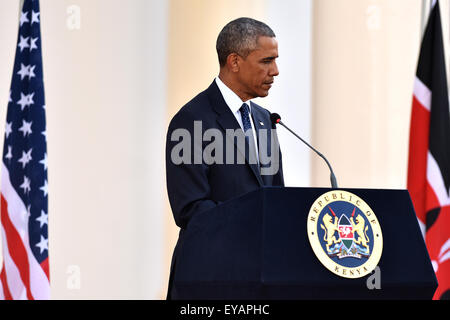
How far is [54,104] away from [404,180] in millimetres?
2631

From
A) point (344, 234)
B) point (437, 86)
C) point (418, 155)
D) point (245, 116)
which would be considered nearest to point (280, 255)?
point (344, 234)

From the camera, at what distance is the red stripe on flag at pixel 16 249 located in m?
3.93

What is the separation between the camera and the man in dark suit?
222 centimetres

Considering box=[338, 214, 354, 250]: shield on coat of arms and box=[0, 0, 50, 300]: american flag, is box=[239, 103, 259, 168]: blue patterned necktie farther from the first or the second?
box=[0, 0, 50, 300]: american flag

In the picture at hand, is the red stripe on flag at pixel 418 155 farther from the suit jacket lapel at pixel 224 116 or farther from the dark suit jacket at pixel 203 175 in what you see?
the suit jacket lapel at pixel 224 116

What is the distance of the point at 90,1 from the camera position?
4902 millimetres

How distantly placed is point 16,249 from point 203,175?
2.10 metres

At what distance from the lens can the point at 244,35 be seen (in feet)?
7.98

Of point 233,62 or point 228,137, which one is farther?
point 233,62

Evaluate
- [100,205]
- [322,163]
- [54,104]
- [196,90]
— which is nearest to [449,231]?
[322,163]

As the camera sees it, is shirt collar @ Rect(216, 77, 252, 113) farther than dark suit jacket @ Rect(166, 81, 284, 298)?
Yes

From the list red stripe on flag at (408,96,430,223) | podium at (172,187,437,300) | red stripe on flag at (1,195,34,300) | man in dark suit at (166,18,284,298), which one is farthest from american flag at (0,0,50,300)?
red stripe on flag at (408,96,430,223)

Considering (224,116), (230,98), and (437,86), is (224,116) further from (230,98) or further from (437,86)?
(437,86)
